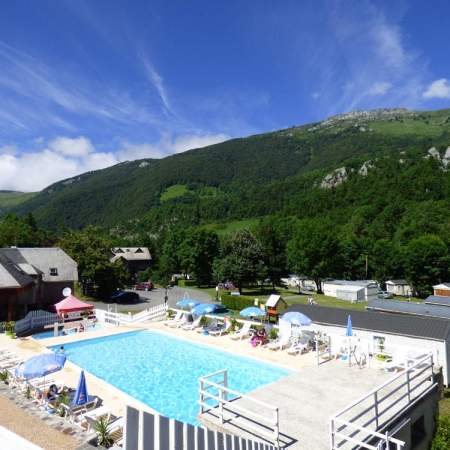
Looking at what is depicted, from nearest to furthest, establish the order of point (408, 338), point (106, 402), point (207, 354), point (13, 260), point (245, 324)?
1. point (106, 402)
2. point (408, 338)
3. point (207, 354)
4. point (245, 324)
5. point (13, 260)

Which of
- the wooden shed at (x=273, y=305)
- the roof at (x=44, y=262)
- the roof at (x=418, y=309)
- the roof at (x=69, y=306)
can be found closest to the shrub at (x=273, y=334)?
the wooden shed at (x=273, y=305)

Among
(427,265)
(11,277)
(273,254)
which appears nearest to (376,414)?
(11,277)

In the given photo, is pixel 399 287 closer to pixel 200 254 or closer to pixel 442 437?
pixel 200 254

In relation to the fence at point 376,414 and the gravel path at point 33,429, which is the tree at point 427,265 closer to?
the fence at point 376,414

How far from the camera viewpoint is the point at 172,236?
7306cm

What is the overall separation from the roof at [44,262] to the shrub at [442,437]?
30.4 metres

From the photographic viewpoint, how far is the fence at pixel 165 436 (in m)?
5.11

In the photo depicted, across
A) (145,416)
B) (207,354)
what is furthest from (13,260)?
(145,416)

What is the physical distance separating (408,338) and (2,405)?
1652 cm

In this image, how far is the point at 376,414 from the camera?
885cm

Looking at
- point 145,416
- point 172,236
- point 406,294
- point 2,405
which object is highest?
point 172,236

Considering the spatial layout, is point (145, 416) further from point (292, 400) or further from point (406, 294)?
point (406, 294)

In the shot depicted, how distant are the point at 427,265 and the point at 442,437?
5299cm

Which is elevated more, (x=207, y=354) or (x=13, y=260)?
(x=13, y=260)
